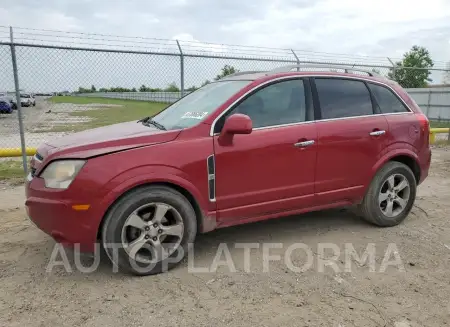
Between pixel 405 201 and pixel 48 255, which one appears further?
pixel 405 201

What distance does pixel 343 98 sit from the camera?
4.27 m

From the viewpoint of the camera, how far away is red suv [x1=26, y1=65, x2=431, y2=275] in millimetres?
3184

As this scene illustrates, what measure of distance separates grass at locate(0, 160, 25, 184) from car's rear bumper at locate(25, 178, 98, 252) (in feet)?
12.6

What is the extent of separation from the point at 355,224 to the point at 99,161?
304 cm

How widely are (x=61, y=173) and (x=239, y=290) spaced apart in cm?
171

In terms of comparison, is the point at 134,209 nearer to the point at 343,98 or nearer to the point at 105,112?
the point at 343,98

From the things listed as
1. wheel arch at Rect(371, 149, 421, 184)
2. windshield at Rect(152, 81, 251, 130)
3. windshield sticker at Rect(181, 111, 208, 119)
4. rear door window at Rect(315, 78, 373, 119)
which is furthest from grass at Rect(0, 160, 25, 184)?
wheel arch at Rect(371, 149, 421, 184)

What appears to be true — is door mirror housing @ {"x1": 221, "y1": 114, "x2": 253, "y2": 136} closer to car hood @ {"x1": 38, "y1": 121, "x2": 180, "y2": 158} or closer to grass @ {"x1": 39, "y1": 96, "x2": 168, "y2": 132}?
car hood @ {"x1": 38, "y1": 121, "x2": 180, "y2": 158}

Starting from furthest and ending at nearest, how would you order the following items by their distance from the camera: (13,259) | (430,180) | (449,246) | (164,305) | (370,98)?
1. (430,180)
2. (370,98)
3. (449,246)
4. (13,259)
5. (164,305)

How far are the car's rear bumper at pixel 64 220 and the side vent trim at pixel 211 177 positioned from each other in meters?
1.00

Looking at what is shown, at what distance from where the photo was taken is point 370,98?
443 cm

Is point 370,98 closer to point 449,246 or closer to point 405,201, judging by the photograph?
point 405,201

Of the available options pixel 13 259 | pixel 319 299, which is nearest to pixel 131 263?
pixel 13 259

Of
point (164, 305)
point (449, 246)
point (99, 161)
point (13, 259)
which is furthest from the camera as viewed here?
point (449, 246)
